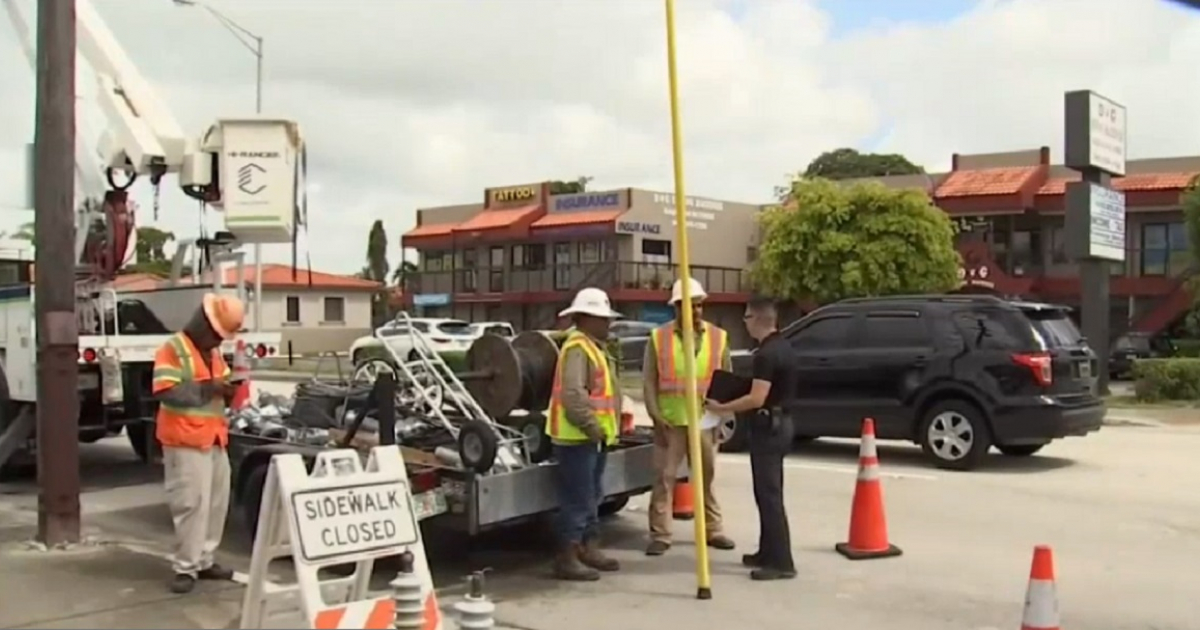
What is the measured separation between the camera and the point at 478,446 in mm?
8031

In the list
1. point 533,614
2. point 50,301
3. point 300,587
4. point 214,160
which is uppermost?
point 214,160

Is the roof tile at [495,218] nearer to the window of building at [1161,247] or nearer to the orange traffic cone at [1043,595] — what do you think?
the window of building at [1161,247]

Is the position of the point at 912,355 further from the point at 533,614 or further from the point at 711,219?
the point at 711,219

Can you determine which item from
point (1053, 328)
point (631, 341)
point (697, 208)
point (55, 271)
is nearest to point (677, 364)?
point (55, 271)

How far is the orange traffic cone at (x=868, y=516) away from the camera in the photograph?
8.91m

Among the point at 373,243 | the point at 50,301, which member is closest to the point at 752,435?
the point at 50,301

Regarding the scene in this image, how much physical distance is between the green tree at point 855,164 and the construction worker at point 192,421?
67975 millimetres

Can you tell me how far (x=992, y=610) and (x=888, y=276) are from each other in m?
32.4

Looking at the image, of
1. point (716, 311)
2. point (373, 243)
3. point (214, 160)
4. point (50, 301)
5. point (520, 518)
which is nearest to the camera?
point (520, 518)

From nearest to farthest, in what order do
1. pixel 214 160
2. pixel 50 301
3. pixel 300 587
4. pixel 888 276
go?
pixel 300 587 → pixel 50 301 → pixel 214 160 → pixel 888 276

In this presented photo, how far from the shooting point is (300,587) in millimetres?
5852

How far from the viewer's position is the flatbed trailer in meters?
8.02

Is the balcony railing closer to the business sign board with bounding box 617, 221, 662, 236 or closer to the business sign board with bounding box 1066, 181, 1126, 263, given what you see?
the business sign board with bounding box 617, 221, 662, 236

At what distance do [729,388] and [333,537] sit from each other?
3.13 meters
